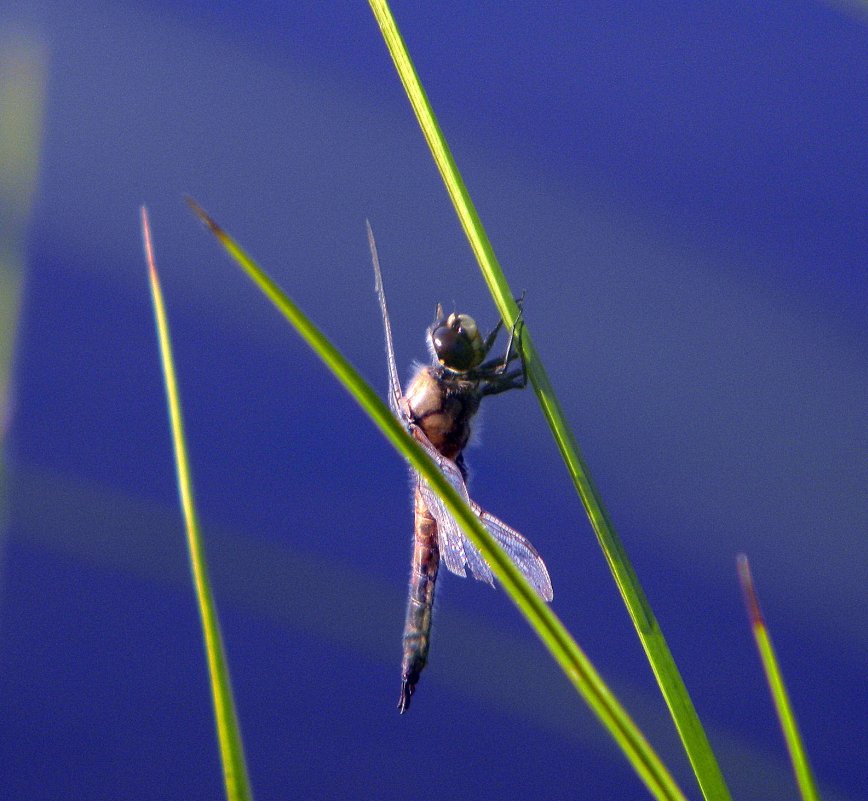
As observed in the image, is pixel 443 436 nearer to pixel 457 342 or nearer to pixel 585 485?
pixel 457 342

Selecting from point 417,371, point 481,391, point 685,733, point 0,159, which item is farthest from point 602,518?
point 0,159

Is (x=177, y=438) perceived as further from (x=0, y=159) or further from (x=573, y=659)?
(x=0, y=159)

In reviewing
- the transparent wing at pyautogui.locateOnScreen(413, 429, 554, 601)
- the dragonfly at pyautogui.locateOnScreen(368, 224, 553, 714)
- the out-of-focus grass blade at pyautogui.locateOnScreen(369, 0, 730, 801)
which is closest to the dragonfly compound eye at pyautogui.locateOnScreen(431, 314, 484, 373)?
the dragonfly at pyautogui.locateOnScreen(368, 224, 553, 714)

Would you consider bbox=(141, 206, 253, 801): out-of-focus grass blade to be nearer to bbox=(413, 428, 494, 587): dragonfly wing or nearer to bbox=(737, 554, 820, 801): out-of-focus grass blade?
bbox=(737, 554, 820, 801): out-of-focus grass blade

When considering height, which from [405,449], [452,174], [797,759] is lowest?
[797,759]

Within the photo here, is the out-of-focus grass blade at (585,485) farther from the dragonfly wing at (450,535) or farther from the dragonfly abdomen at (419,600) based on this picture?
the dragonfly abdomen at (419,600)

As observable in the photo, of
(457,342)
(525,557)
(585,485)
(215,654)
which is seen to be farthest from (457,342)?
(215,654)
